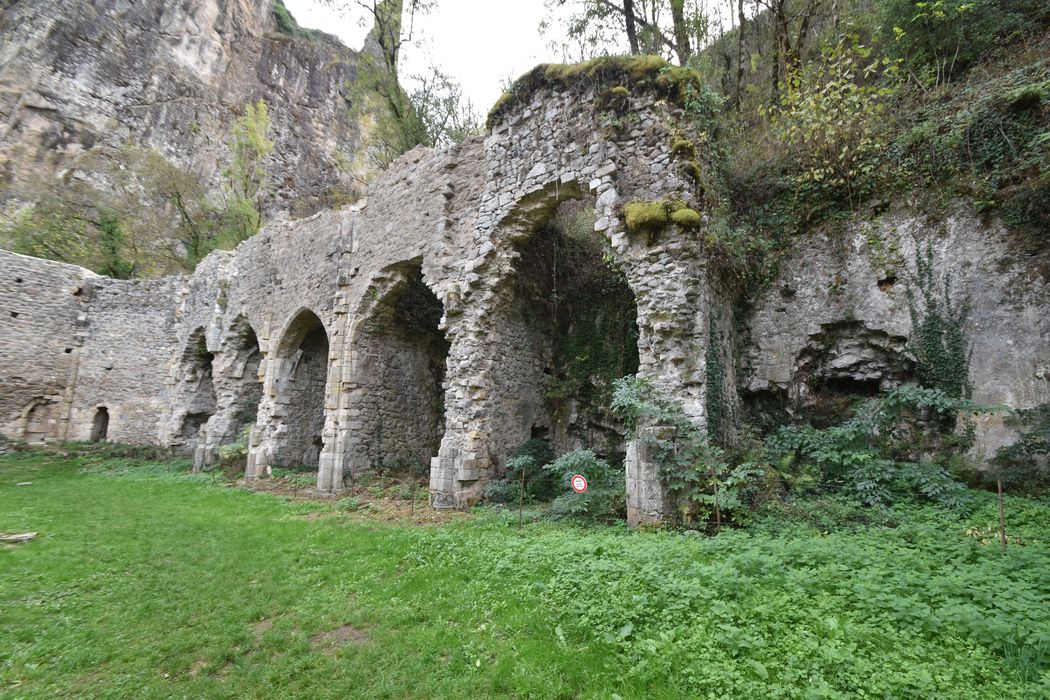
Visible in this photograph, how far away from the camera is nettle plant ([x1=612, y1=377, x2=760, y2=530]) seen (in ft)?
19.5

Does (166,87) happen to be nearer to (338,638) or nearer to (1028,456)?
(338,638)

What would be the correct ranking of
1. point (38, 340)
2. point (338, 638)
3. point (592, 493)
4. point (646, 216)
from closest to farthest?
point (338, 638) < point (646, 216) < point (592, 493) < point (38, 340)

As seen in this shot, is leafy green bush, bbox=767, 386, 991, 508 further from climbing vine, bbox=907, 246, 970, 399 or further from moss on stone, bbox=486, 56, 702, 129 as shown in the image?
moss on stone, bbox=486, 56, 702, 129

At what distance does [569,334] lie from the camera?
11.2 meters

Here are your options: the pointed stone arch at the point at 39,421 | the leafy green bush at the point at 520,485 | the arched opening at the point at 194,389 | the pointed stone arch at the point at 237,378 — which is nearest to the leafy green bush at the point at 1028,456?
the leafy green bush at the point at 520,485

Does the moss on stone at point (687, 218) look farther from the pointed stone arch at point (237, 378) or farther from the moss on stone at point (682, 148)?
the pointed stone arch at point (237, 378)

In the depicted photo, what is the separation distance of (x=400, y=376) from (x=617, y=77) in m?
8.64

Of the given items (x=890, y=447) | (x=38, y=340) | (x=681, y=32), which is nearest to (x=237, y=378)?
(x=38, y=340)

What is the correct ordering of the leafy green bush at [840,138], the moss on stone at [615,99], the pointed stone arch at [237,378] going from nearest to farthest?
the moss on stone at [615,99] < the leafy green bush at [840,138] < the pointed stone arch at [237,378]

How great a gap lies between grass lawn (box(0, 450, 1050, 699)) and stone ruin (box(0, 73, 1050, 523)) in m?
2.22

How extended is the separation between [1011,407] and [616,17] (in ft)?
45.8

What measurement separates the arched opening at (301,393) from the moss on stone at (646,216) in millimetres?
10109

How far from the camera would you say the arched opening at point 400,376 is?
39.5ft

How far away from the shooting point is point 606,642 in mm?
3480
